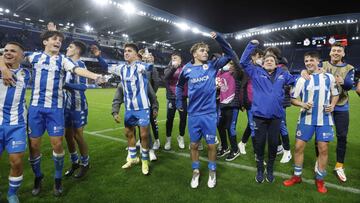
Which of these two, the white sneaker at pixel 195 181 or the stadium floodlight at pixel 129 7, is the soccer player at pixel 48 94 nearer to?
the white sneaker at pixel 195 181

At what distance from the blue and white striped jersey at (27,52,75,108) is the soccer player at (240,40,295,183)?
8.49ft

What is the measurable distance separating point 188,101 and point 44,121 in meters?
2.04

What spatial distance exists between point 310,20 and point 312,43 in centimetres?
604

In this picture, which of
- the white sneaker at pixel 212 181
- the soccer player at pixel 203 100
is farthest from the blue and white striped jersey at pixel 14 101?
the white sneaker at pixel 212 181

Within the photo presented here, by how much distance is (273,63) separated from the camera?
13.6 feet

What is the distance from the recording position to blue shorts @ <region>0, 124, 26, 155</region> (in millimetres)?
3166

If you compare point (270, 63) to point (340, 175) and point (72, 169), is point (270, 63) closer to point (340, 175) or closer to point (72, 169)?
point (340, 175)

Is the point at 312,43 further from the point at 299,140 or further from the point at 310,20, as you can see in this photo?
the point at 299,140

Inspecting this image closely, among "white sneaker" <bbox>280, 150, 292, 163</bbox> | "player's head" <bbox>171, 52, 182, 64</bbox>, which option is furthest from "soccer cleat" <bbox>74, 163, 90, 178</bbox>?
"white sneaker" <bbox>280, 150, 292, 163</bbox>

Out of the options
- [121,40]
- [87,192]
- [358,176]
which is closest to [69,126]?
[87,192]

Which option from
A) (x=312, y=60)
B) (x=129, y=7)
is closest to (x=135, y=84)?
(x=312, y=60)

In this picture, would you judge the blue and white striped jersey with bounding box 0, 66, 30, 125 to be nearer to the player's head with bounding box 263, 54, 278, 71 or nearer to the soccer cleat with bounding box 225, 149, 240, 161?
the player's head with bounding box 263, 54, 278, 71

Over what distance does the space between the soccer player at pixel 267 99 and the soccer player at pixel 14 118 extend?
299cm

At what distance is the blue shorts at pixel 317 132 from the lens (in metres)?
3.96
